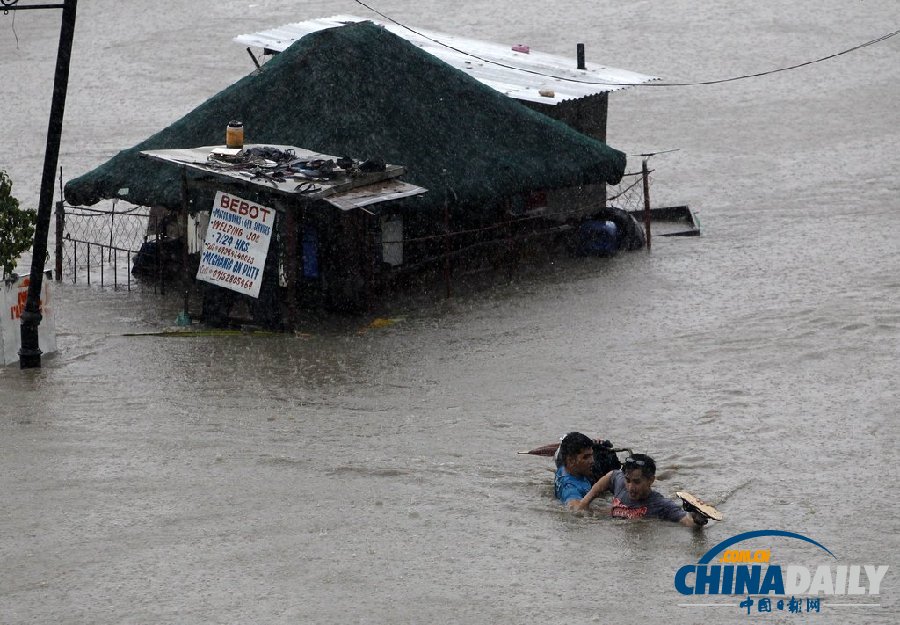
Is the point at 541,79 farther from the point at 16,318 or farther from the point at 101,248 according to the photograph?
the point at 16,318

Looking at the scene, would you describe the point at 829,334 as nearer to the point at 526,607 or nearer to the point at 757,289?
the point at 757,289

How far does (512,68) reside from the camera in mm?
24875

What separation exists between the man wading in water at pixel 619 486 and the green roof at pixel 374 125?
26.6ft

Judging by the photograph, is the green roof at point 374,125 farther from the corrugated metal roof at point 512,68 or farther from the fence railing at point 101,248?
the corrugated metal roof at point 512,68

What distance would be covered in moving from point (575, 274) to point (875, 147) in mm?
12467

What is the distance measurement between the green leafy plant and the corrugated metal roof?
9375 millimetres

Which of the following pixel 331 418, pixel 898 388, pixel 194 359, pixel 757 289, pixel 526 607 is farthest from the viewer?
pixel 757 289

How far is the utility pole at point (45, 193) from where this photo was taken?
13.8 meters

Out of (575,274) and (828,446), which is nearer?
(828,446)

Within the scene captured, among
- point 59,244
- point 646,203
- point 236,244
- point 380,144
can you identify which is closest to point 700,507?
point 236,244

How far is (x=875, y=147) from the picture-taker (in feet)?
97.3

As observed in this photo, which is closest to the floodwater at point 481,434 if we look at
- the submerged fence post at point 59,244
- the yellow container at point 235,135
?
the submerged fence post at point 59,244

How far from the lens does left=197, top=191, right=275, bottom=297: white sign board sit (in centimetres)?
1653

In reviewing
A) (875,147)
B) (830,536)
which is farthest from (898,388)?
(875,147)
